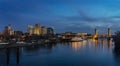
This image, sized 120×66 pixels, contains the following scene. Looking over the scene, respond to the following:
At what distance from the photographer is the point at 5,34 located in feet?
497

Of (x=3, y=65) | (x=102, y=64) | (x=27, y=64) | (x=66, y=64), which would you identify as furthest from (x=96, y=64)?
(x=3, y=65)

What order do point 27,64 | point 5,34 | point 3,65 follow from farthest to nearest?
point 5,34 → point 27,64 → point 3,65

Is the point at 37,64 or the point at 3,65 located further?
the point at 37,64

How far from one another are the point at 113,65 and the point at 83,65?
181 inches

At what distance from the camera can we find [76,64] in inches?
1702

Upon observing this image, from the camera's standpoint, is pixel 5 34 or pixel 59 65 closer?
pixel 59 65

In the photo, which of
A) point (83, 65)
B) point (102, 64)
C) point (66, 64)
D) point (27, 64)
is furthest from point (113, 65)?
point (27, 64)

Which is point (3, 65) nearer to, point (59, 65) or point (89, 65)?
point (59, 65)

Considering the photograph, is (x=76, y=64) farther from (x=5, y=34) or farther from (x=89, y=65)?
(x=5, y=34)

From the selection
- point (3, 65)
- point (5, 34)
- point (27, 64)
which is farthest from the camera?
point (5, 34)

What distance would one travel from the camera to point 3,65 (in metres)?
39.8

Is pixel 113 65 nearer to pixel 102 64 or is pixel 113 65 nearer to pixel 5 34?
pixel 102 64

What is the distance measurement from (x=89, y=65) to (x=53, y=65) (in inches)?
217

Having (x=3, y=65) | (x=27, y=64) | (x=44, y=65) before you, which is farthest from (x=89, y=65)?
(x=3, y=65)
